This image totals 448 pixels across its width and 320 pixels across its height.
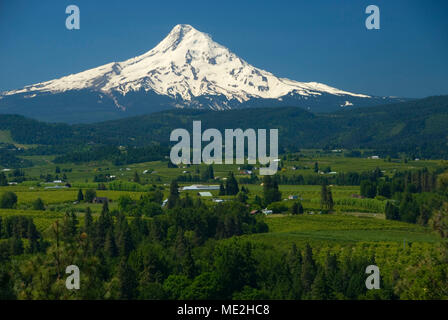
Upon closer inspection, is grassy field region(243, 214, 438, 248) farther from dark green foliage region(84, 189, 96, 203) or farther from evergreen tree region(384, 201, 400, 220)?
dark green foliage region(84, 189, 96, 203)

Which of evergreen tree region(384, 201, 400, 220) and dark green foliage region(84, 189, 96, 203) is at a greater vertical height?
dark green foliage region(84, 189, 96, 203)

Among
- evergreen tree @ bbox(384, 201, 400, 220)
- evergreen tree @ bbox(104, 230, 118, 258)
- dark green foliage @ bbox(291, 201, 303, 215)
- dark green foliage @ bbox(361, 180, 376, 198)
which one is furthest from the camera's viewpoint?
dark green foliage @ bbox(361, 180, 376, 198)

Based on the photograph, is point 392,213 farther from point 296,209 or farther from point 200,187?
point 200,187

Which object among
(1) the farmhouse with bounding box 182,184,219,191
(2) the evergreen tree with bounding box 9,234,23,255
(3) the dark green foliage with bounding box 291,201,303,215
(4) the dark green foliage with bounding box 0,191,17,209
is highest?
(1) the farmhouse with bounding box 182,184,219,191

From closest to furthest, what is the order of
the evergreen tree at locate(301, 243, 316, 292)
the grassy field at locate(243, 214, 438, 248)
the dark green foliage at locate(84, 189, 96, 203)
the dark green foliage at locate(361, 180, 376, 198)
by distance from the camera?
the evergreen tree at locate(301, 243, 316, 292) → the grassy field at locate(243, 214, 438, 248) → the dark green foliage at locate(84, 189, 96, 203) → the dark green foliage at locate(361, 180, 376, 198)

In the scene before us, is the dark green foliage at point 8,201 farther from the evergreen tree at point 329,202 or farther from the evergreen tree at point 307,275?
the evergreen tree at point 307,275

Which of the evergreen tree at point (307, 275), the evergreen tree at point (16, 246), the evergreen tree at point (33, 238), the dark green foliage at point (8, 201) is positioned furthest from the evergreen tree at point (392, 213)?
the dark green foliage at point (8, 201)

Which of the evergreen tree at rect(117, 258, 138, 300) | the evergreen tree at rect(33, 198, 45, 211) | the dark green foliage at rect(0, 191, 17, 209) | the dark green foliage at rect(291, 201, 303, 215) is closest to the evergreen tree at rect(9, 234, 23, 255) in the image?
the evergreen tree at rect(117, 258, 138, 300)

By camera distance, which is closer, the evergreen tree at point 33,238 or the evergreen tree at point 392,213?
the evergreen tree at point 33,238

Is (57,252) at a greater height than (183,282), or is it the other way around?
(57,252)
